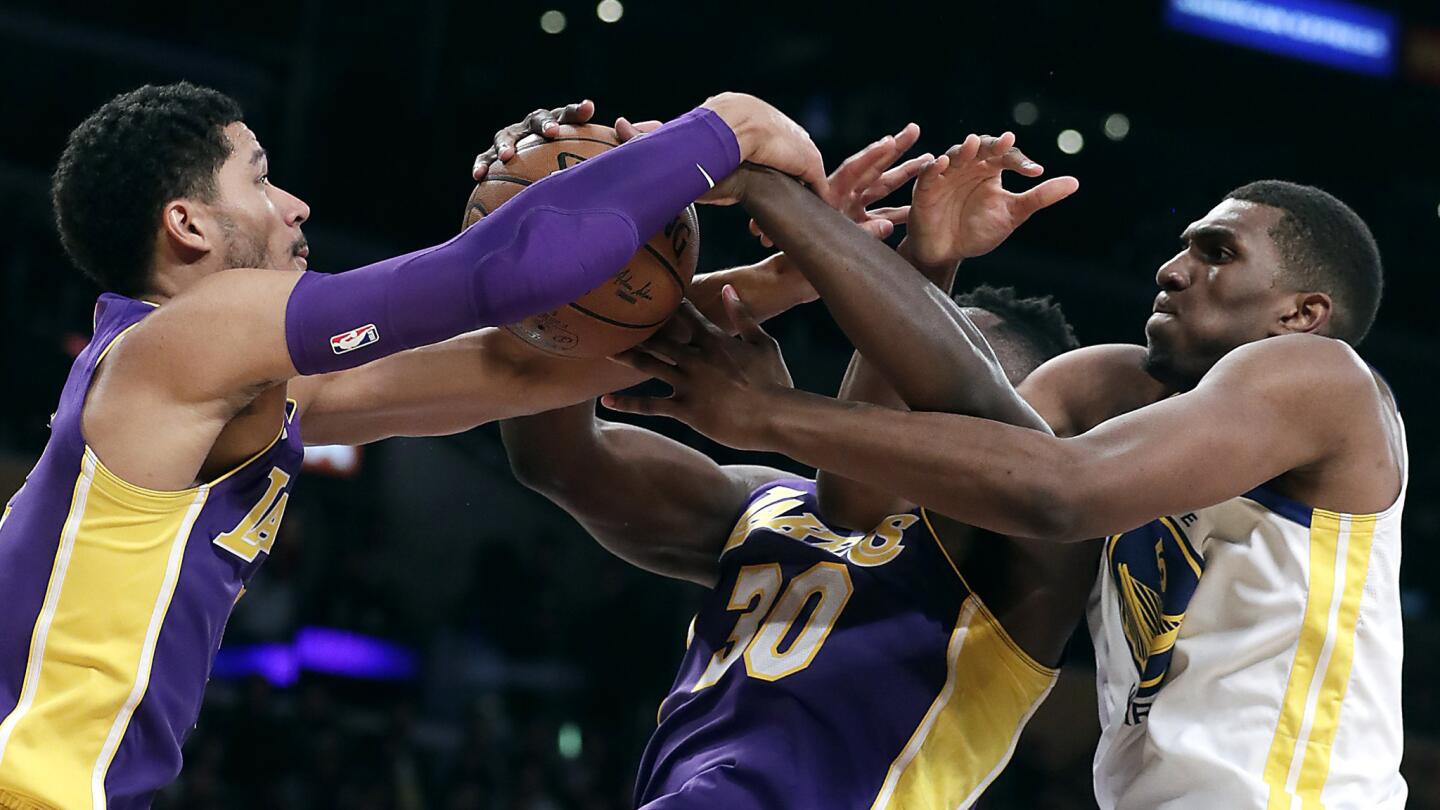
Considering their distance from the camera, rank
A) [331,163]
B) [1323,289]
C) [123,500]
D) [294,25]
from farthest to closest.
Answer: [294,25] → [331,163] → [1323,289] → [123,500]

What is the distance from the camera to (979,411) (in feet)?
7.97

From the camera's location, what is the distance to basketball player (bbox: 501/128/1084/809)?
8.82 feet

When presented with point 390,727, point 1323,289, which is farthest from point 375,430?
point 390,727

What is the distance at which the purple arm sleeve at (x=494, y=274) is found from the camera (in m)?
2.35

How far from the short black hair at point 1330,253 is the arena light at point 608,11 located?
8298 mm

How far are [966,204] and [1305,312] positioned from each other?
23.8 inches

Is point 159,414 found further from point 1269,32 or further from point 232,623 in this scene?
point 1269,32

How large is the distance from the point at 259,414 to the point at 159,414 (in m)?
0.19

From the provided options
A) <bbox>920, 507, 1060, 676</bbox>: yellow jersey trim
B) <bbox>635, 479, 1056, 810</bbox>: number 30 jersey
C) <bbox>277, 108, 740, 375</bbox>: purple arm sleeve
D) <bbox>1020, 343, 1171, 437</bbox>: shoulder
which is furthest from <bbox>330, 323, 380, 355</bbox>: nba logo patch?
<bbox>1020, 343, 1171, 437</bbox>: shoulder

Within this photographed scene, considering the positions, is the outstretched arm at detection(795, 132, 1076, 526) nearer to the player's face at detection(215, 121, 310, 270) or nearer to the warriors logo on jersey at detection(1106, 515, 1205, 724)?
the warriors logo on jersey at detection(1106, 515, 1205, 724)

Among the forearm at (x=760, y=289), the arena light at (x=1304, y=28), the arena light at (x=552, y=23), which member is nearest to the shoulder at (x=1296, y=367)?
the forearm at (x=760, y=289)

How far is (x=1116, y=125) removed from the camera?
11977 millimetres

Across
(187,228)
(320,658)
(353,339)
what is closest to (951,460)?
(353,339)

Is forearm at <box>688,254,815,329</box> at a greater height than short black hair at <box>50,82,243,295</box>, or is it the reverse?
short black hair at <box>50,82,243,295</box>
